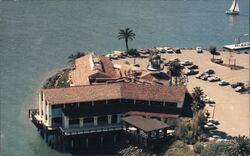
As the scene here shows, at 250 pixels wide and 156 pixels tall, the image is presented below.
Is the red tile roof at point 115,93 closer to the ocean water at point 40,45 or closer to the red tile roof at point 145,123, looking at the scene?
the red tile roof at point 145,123

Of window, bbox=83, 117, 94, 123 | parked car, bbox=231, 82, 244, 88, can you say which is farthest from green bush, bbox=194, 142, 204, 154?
parked car, bbox=231, 82, 244, 88

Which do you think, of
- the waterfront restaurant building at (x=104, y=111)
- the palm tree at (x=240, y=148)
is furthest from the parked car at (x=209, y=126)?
the palm tree at (x=240, y=148)

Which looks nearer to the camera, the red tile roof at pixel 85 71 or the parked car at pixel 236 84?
the red tile roof at pixel 85 71

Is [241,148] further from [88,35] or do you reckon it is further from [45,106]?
[88,35]

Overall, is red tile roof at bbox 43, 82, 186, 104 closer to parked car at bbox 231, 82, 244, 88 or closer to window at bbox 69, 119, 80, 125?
window at bbox 69, 119, 80, 125

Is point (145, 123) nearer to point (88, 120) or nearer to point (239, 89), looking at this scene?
point (88, 120)

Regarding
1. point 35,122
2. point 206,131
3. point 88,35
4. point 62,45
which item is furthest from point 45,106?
point 88,35
